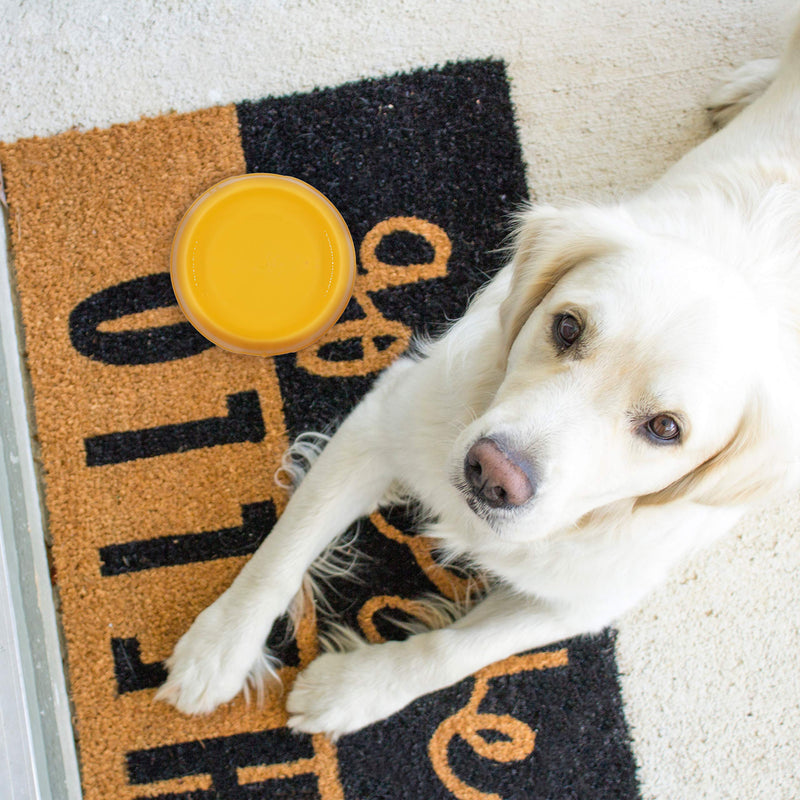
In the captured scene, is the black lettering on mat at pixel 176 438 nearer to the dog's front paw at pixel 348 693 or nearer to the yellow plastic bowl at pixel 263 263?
the yellow plastic bowl at pixel 263 263

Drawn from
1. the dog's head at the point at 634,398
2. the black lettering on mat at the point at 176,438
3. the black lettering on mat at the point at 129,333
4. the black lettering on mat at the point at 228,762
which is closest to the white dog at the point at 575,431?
the dog's head at the point at 634,398

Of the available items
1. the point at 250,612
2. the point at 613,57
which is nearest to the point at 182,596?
the point at 250,612

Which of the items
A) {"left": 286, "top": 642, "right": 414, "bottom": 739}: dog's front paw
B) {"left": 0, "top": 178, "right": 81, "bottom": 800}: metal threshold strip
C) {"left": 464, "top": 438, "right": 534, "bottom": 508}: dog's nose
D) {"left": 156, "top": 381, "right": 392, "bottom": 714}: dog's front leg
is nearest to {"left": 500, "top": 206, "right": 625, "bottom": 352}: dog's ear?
{"left": 464, "top": 438, "right": 534, "bottom": 508}: dog's nose

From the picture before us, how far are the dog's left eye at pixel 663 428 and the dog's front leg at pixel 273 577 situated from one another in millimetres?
734

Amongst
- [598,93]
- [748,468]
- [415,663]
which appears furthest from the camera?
[598,93]

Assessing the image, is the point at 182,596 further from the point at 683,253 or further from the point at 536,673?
the point at 683,253

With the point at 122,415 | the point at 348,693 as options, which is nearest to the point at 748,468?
the point at 348,693

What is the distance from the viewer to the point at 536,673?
79.4 inches

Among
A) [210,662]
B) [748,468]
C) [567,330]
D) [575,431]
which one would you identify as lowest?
[210,662]

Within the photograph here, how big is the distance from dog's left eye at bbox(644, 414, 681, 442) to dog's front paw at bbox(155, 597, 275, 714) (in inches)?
44.4

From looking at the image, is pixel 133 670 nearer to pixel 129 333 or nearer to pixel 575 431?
pixel 129 333

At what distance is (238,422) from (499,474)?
107 cm

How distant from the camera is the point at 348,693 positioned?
1.85 metres

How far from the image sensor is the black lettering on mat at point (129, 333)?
6.90ft
